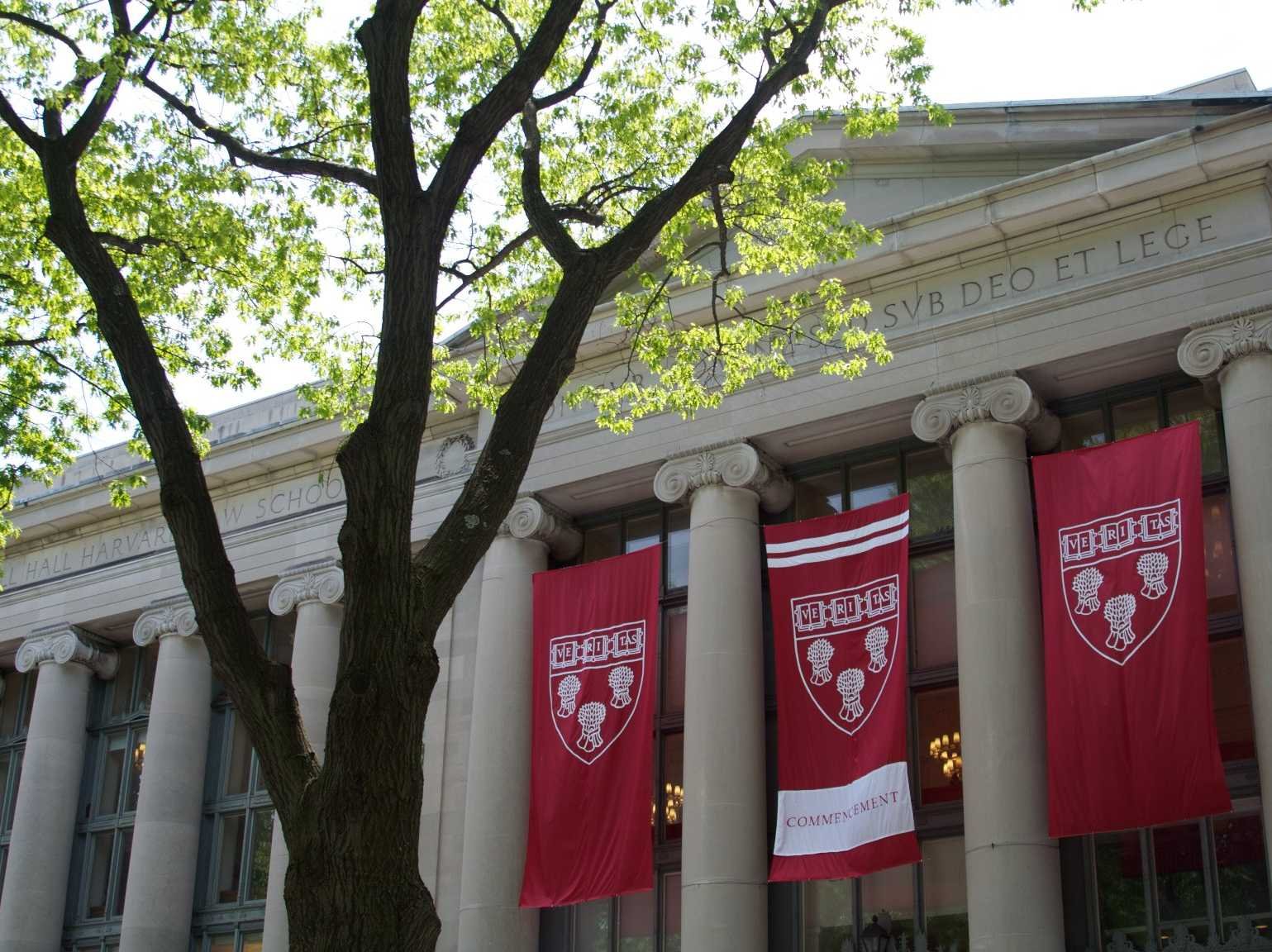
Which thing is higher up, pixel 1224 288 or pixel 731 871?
pixel 1224 288

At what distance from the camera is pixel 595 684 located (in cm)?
2389

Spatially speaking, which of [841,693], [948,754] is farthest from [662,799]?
[948,754]

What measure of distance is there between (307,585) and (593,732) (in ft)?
25.7

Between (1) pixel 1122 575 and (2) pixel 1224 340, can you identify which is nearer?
(1) pixel 1122 575

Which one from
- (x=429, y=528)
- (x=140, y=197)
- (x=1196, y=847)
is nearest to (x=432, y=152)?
(x=140, y=197)

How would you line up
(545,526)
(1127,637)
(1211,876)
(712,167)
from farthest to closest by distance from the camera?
(545,526), (1127,637), (1211,876), (712,167)

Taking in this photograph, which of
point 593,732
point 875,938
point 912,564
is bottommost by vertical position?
point 875,938

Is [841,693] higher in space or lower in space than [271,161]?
lower

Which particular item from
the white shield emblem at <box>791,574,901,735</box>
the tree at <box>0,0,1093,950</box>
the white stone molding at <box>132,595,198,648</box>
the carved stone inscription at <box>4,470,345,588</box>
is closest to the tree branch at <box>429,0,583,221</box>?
the tree at <box>0,0,1093,950</box>

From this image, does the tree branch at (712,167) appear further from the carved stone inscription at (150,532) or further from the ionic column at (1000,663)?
the carved stone inscription at (150,532)

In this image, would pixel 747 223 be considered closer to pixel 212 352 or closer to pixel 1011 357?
pixel 1011 357

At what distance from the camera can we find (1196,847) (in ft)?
64.8

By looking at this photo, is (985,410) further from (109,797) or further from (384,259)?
(109,797)

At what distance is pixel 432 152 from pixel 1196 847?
12.7 meters
